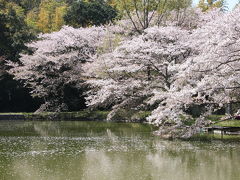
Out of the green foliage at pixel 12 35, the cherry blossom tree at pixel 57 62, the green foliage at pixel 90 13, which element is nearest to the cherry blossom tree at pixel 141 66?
the cherry blossom tree at pixel 57 62

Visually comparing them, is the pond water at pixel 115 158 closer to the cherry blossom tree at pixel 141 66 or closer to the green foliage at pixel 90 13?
the cherry blossom tree at pixel 141 66

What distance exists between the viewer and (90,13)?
30.9 m

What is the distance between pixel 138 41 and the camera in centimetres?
2006

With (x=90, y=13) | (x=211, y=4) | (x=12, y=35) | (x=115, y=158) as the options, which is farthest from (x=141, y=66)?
(x=211, y=4)

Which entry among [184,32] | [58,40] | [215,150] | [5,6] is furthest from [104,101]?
[5,6]

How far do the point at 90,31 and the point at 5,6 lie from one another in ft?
35.9

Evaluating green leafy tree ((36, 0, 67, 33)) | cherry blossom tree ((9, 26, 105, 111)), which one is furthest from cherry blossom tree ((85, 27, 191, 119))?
green leafy tree ((36, 0, 67, 33))

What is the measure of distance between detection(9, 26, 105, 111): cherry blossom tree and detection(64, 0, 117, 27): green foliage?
13.6 ft

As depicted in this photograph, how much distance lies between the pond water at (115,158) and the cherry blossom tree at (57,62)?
10.8 metres

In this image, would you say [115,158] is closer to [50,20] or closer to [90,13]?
[90,13]

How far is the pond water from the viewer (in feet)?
28.8

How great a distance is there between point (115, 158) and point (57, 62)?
52.5 ft

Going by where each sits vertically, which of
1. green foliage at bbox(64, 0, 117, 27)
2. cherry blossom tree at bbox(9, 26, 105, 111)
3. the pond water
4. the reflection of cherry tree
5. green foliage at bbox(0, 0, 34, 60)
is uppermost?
green foliage at bbox(64, 0, 117, 27)

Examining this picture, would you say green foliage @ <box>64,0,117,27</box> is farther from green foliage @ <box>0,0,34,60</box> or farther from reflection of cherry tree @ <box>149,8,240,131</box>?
reflection of cherry tree @ <box>149,8,240,131</box>
